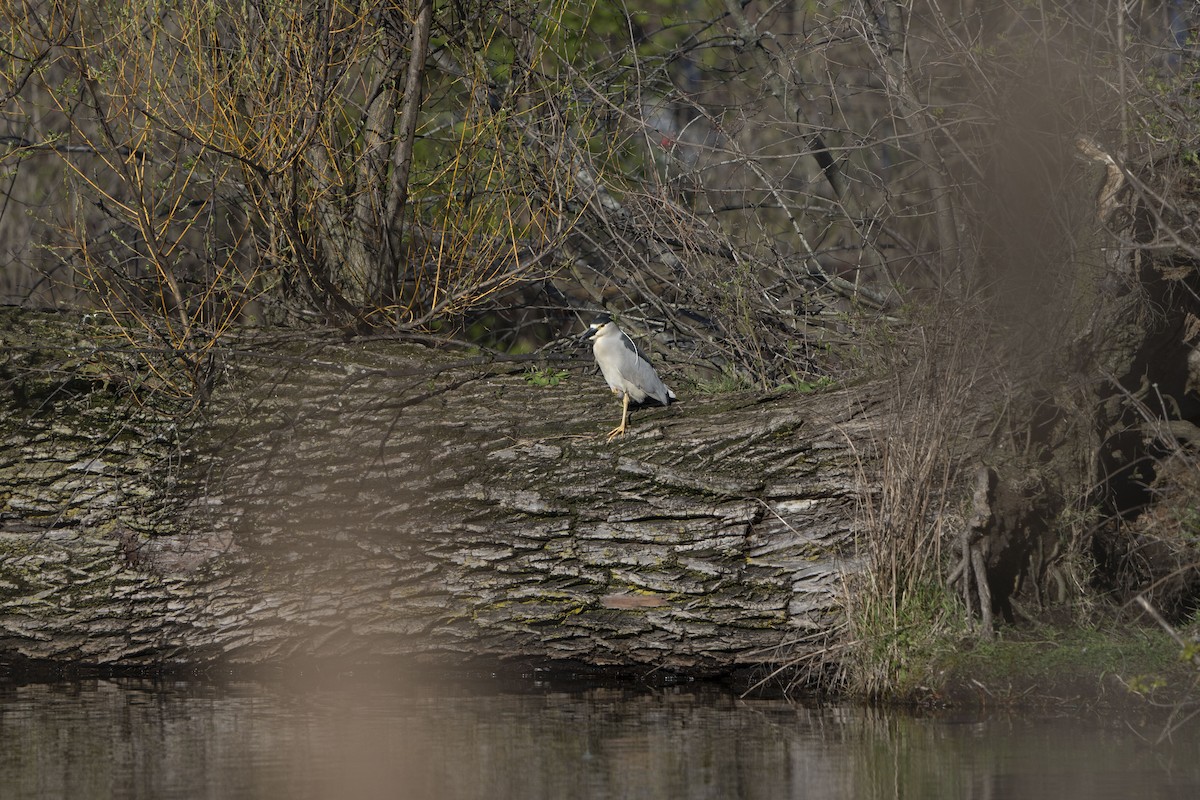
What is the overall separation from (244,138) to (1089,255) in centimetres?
494

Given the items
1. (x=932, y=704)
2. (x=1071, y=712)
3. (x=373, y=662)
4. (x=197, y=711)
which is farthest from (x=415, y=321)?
(x=1071, y=712)

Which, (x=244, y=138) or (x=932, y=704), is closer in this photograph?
(x=932, y=704)

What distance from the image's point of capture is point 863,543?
683 centimetres

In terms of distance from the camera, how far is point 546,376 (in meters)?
8.20

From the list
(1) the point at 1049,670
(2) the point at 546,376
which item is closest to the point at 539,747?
(1) the point at 1049,670

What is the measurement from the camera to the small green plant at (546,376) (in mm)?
8102

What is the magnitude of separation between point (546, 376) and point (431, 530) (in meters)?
1.43

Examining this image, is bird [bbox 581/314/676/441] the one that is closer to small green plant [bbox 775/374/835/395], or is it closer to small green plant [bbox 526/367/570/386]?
small green plant [bbox 526/367/570/386]

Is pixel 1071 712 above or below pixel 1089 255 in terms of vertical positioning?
below

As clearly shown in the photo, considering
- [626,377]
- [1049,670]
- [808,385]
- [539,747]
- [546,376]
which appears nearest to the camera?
[539,747]

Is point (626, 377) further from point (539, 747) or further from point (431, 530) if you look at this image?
point (539, 747)

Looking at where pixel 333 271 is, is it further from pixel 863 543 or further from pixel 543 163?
pixel 863 543

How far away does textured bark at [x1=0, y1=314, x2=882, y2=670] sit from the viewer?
6.98 metres

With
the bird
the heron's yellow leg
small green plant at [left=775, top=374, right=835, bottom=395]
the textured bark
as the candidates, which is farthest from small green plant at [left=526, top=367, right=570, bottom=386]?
small green plant at [left=775, top=374, right=835, bottom=395]
